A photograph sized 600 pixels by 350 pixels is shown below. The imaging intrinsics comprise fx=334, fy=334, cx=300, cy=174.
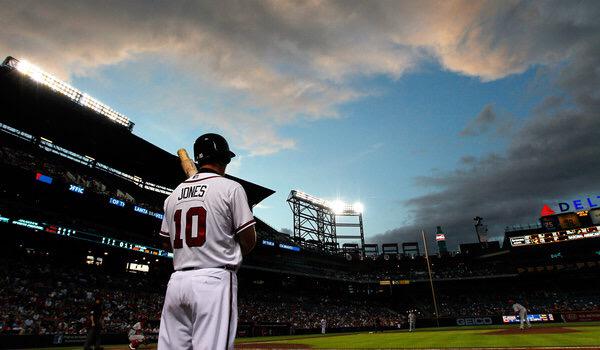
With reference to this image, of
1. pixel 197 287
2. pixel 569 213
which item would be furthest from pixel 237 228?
pixel 569 213

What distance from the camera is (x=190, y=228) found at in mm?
2691

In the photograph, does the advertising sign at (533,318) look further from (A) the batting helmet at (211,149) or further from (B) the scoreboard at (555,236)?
(A) the batting helmet at (211,149)

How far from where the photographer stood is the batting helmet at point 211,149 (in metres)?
2.89

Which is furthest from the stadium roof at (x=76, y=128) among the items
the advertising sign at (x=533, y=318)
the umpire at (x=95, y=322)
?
the advertising sign at (x=533, y=318)

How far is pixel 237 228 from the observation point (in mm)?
2621

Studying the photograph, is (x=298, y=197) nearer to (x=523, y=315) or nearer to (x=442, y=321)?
(x=442, y=321)

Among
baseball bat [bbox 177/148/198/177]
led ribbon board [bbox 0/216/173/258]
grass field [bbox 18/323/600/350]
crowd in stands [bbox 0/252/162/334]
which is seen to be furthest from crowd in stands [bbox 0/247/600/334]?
baseball bat [bbox 177/148/198/177]

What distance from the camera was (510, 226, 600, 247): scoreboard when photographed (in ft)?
168

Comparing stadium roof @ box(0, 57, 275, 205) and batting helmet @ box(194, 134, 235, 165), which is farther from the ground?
stadium roof @ box(0, 57, 275, 205)

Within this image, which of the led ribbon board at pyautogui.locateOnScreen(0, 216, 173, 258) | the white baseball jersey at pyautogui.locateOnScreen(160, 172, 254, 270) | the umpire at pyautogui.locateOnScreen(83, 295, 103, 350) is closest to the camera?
the white baseball jersey at pyautogui.locateOnScreen(160, 172, 254, 270)

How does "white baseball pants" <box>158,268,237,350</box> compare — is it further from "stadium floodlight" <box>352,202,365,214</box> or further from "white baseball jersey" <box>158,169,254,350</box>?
"stadium floodlight" <box>352,202,365,214</box>

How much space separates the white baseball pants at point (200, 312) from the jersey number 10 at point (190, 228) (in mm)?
235

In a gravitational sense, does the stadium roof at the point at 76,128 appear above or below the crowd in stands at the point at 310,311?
above

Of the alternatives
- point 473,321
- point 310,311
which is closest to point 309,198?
point 310,311
